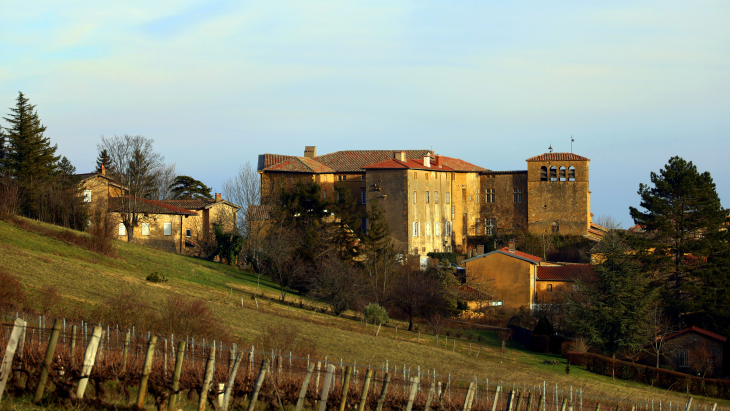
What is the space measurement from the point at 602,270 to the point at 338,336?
17727 mm

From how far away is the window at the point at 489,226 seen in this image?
67.0 metres

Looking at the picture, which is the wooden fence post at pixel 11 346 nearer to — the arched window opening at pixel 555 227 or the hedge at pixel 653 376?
the hedge at pixel 653 376

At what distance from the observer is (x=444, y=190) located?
6494 cm

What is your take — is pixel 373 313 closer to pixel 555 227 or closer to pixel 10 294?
pixel 10 294

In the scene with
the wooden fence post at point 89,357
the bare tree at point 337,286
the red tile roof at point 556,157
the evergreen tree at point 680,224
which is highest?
the red tile roof at point 556,157

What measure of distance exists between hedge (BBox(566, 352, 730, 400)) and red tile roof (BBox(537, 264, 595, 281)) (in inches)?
A: 527

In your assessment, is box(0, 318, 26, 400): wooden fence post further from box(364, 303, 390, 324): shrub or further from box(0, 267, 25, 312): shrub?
box(364, 303, 390, 324): shrub

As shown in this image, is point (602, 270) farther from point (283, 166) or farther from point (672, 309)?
point (283, 166)

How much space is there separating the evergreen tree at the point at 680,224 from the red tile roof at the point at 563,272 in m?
4.41

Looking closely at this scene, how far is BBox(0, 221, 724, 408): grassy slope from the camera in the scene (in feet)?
82.0

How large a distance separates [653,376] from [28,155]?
38.6 m

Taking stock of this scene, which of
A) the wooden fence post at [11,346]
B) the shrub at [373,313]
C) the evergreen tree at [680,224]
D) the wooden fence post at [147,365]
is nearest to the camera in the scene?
the wooden fence post at [11,346]

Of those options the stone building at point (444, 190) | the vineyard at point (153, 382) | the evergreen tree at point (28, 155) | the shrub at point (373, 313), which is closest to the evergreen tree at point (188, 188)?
the stone building at point (444, 190)

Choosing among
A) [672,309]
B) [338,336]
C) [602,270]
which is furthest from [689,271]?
[338,336]
